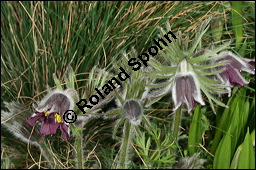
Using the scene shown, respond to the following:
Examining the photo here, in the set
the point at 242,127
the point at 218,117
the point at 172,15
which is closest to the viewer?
the point at 242,127


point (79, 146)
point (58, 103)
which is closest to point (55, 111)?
point (58, 103)

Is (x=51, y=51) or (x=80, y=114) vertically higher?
(x=51, y=51)

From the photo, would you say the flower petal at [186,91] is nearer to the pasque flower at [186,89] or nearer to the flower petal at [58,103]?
the pasque flower at [186,89]

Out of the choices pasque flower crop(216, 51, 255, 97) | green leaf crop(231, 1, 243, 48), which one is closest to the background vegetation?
green leaf crop(231, 1, 243, 48)

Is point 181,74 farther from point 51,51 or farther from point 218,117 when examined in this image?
point 51,51

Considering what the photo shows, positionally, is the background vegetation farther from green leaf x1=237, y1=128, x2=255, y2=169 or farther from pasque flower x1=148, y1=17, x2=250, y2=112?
pasque flower x1=148, y1=17, x2=250, y2=112

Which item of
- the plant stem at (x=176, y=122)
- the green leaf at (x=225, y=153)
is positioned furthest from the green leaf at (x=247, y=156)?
the plant stem at (x=176, y=122)

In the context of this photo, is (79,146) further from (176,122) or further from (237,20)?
(237,20)

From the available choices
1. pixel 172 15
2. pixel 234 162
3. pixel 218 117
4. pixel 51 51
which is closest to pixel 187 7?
pixel 172 15

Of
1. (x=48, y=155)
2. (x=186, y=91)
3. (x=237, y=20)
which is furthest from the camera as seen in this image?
(x=237, y=20)
